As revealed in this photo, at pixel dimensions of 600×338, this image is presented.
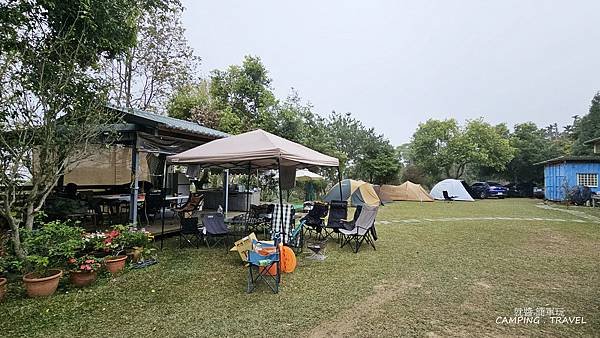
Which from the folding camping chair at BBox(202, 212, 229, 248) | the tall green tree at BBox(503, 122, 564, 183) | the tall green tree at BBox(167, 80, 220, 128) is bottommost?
the folding camping chair at BBox(202, 212, 229, 248)

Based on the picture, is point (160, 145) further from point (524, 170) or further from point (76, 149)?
point (524, 170)

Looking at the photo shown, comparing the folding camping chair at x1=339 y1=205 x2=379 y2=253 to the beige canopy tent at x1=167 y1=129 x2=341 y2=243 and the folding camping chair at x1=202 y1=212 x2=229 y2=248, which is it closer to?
the beige canopy tent at x1=167 y1=129 x2=341 y2=243

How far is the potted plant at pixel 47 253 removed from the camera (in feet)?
11.7

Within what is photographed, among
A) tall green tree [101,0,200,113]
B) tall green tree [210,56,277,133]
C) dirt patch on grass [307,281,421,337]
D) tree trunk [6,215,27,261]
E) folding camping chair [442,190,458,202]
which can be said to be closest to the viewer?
dirt patch on grass [307,281,421,337]

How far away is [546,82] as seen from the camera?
1716cm

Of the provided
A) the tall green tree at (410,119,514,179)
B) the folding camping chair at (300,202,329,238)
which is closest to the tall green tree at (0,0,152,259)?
the folding camping chair at (300,202,329,238)

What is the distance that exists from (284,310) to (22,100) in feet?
14.0

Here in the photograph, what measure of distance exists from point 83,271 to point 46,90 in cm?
257

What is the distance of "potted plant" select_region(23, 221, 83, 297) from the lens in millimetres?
3555

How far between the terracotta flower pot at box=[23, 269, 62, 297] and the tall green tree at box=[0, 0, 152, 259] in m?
0.40

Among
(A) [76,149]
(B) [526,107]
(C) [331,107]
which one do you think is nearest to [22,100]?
(A) [76,149]

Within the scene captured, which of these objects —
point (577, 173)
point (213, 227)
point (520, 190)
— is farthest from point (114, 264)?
point (520, 190)

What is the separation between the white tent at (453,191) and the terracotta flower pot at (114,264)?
1787 cm

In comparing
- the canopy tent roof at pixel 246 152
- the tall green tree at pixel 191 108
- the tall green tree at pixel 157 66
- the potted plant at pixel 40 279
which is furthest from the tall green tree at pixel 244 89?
the potted plant at pixel 40 279
